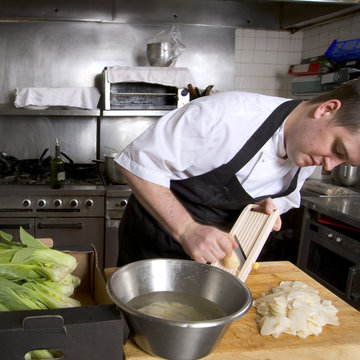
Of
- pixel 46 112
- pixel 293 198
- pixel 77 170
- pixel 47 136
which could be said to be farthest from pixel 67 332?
pixel 47 136

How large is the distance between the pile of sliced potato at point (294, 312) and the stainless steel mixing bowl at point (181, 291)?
0.17 meters

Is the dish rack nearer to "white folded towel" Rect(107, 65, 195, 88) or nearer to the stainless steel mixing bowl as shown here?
"white folded towel" Rect(107, 65, 195, 88)

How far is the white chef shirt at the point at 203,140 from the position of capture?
1400 millimetres

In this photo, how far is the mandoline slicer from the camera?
123 cm

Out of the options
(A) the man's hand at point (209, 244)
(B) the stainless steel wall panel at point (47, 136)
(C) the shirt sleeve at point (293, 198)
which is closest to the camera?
(A) the man's hand at point (209, 244)

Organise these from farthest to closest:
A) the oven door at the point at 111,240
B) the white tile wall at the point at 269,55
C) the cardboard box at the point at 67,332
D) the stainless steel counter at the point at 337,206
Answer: the white tile wall at the point at 269,55 < the oven door at the point at 111,240 < the stainless steel counter at the point at 337,206 < the cardboard box at the point at 67,332

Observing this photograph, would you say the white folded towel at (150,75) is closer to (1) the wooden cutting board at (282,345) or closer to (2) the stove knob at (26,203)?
(2) the stove knob at (26,203)

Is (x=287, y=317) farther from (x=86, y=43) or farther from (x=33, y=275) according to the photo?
(x=86, y=43)

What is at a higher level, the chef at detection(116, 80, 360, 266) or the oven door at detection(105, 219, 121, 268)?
the chef at detection(116, 80, 360, 266)

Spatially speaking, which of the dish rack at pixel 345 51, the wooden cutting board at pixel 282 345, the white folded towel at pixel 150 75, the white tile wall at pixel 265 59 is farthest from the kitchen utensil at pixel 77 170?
the wooden cutting board at pixel 282 345

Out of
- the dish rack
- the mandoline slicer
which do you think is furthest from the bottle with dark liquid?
the dish rack

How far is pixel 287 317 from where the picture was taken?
3.77 feet

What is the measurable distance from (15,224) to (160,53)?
5.53 feet

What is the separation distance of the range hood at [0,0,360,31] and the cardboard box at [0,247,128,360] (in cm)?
287
